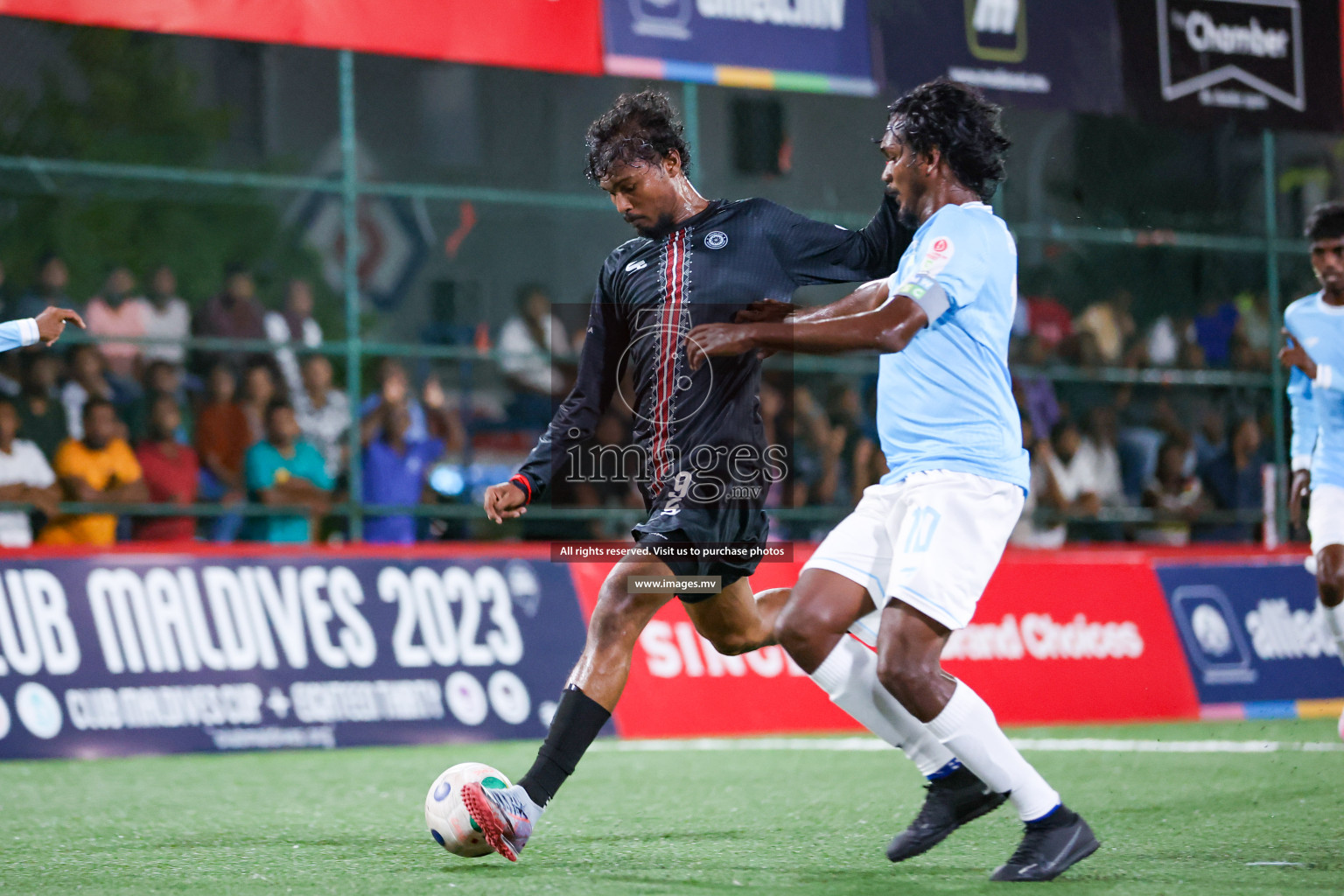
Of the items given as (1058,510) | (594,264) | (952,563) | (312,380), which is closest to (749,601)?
(952,563)

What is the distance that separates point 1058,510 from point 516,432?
15.1ft

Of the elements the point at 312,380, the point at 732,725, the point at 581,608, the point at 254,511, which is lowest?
the point at 732,725

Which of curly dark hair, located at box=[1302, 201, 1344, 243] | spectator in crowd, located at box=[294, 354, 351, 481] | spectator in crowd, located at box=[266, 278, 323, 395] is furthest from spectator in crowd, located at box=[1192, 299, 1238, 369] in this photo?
spectator in crowd, located at box=[266, 278, 323, 395]

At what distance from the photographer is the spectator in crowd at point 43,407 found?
10.7 meters

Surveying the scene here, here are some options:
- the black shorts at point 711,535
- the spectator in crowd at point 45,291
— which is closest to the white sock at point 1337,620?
the black shorts at point 711,535

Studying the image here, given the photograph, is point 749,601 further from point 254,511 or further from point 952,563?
point 254,511

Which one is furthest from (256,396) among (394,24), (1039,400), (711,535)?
(711,535)

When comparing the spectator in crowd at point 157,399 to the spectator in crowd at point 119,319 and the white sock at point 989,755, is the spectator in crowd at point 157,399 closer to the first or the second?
the spectator in crowd at point 119,319

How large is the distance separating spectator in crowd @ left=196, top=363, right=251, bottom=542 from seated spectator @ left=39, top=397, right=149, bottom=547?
0.58m

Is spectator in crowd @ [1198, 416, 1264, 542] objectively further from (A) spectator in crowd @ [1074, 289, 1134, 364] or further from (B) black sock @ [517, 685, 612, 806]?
(B) black sock @ [517, 685, 612, 806]

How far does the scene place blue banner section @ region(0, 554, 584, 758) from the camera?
9.14 meters

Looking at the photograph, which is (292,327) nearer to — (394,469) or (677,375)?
(394,469)

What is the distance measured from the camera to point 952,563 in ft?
15.3

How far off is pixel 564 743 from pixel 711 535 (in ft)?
2.70
